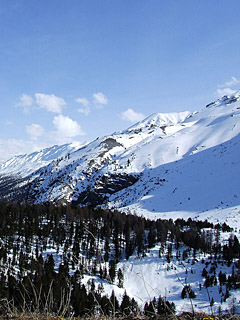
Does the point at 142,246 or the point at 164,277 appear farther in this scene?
the point at 142,246

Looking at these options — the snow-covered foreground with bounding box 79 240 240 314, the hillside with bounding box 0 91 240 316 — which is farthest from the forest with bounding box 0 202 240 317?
the snow-covered foreground with bounding box 79 240 240 314

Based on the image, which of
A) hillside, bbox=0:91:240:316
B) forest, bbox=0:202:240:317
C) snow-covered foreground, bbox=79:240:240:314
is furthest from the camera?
forest, bbox=0:202:240:317

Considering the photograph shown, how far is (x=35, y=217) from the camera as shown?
115938 mm

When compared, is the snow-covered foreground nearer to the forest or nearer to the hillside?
the hillside

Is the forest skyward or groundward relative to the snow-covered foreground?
skyward

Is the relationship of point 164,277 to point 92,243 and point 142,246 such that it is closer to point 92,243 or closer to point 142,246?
point 142,246

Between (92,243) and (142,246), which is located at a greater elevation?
(92,243)

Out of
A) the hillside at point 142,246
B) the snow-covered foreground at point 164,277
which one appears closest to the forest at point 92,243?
the hillside at point 142,246

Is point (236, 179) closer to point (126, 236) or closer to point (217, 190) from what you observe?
point (217, 190)

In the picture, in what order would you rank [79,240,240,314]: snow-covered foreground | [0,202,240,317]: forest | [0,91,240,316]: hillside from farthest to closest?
[0,202,240,317]: forest, [79,240,240,314]: snow-covered foreground, [0,91,240,316]: hillside

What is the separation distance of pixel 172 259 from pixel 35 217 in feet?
213

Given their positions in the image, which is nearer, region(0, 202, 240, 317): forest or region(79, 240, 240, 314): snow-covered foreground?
region(79, 240, 240, 314): snow-covered foreground

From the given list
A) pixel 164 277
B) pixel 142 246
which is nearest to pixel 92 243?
pixel 142 246

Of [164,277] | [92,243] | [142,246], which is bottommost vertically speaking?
[164,277]
